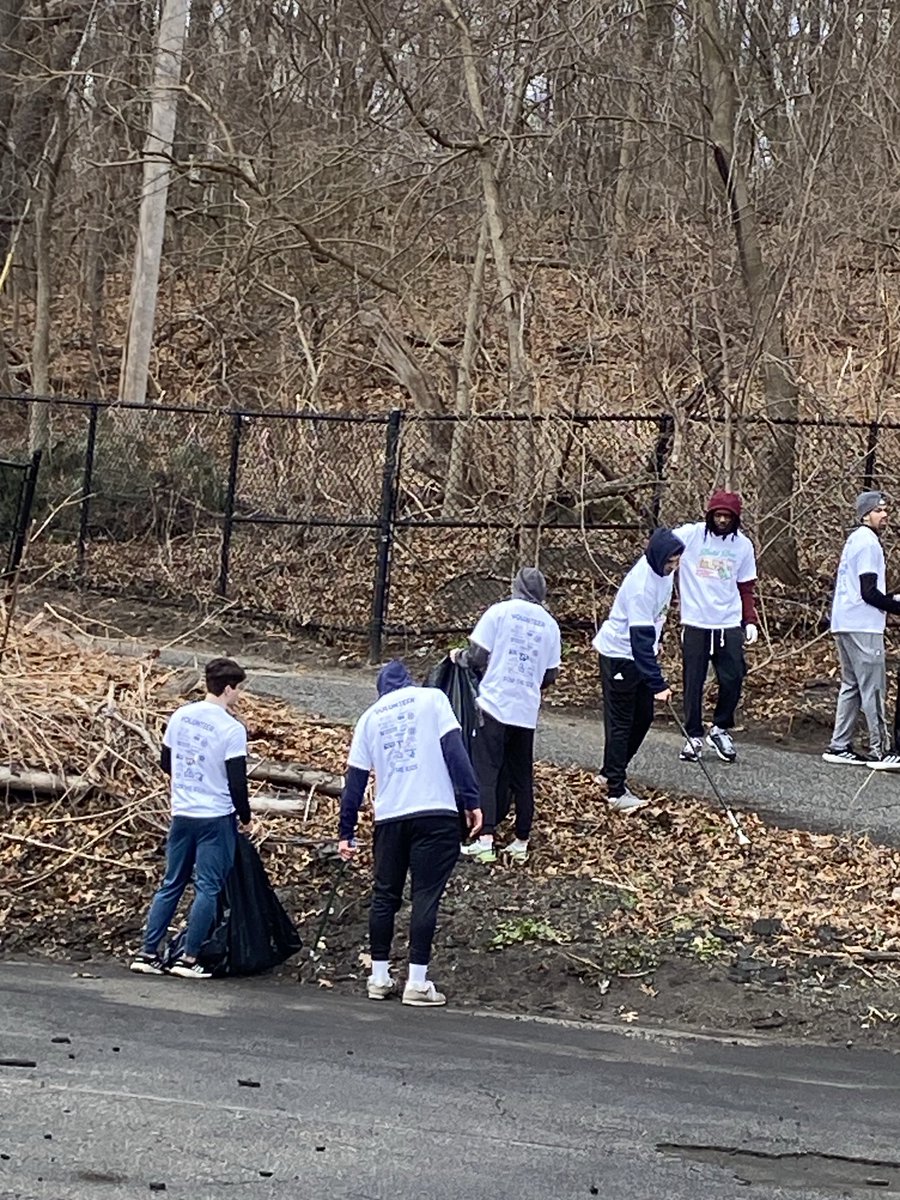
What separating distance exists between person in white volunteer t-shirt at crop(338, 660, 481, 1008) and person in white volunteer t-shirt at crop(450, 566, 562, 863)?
151 cm

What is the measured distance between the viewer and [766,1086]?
6.12 meters

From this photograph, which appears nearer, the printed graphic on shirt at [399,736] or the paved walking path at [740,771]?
the printed graphic on shirt at [399,736]

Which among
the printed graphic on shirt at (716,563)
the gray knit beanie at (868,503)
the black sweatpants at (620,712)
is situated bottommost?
the black sweatpants at (620,712)

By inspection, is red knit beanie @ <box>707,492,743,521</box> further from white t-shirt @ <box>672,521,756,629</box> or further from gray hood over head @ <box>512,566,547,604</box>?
gray hood over head @ <box>512,566,547,604</box>

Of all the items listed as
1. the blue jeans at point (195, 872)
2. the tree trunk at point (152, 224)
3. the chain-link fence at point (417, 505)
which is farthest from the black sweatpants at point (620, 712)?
the tree trunk at point (152, 224)

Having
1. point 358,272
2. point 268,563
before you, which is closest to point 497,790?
point 268,563

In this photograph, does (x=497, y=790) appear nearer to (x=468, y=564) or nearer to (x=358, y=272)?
(x=468, y=564)

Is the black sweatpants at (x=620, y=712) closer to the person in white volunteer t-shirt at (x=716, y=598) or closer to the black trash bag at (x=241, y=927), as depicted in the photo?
the person in white volunteer t-shirt at (x=716, y=598)

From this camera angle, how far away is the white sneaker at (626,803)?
31.6ft

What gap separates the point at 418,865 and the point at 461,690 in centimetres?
190

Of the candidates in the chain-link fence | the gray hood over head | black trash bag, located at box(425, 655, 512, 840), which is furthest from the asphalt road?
the chain-link fence

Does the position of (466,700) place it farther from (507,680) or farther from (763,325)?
(763,325)

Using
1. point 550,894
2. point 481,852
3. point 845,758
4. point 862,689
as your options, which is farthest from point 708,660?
point 550,894

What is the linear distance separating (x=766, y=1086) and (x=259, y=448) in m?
9.92
